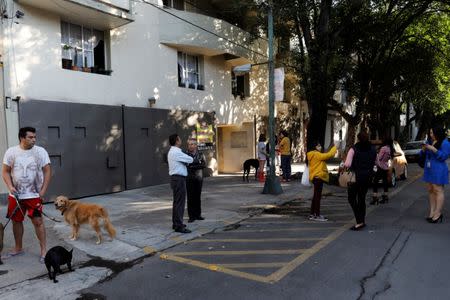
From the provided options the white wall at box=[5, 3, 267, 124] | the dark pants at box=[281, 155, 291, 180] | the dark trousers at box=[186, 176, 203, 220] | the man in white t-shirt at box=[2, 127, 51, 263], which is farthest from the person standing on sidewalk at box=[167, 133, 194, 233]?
the dark pants at box=[281, 155, 291, 180]

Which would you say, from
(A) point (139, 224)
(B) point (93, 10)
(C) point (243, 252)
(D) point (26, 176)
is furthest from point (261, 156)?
(D) point (26, 176)

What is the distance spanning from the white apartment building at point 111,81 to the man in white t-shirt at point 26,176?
15.4ft

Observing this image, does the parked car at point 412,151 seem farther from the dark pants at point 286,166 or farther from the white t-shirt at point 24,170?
the white t-shirt at point 24,170

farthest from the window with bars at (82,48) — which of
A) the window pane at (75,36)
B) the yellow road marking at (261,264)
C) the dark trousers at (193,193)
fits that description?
A: the yellow road marking at (261,264)

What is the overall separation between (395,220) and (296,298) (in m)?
4.69

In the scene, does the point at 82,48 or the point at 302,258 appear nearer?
the point at 302,258

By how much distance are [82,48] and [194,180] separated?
240 inches

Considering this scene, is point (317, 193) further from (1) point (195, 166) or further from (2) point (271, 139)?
(2) point (271, 139)

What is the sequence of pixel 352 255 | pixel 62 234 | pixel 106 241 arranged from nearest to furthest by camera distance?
pixel 352 255 → pixel 106 241 → pixel 62 234

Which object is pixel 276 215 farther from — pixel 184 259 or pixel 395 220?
pixel 184 259

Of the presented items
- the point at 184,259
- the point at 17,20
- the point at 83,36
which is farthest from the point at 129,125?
the point at 184,259

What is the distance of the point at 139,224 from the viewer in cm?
820

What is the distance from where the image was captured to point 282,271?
5.35 metres

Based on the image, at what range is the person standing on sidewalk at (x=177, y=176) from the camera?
7.43m
